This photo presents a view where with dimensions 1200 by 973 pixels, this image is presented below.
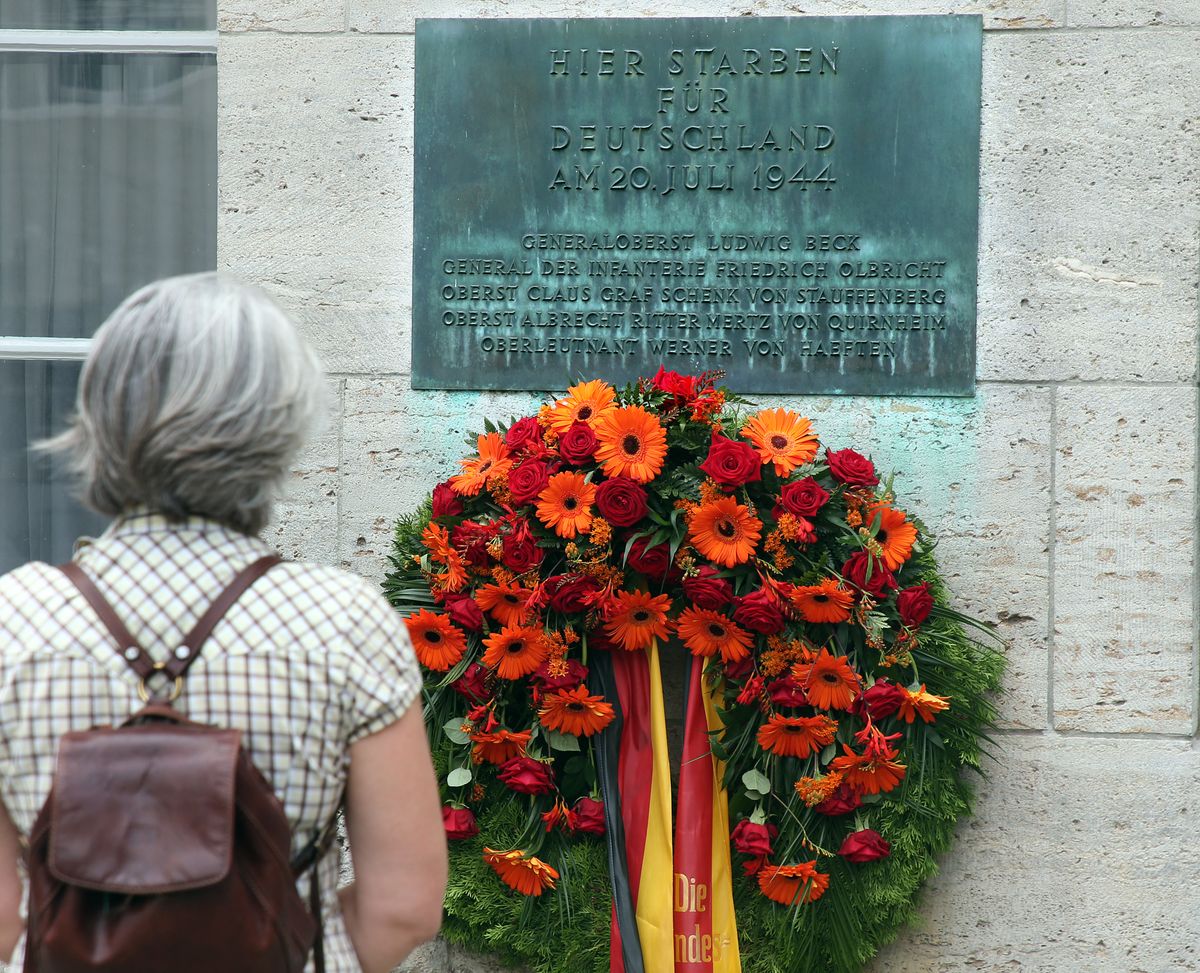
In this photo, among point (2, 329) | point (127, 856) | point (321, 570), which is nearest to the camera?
point (127, 856)

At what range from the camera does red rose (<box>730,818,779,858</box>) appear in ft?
10.1

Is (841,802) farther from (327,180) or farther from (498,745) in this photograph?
(327,180)

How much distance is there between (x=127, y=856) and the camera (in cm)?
145

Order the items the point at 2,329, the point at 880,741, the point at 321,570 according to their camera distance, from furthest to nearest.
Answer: the point at 2,329, the point at 880,741, the point at 321,570

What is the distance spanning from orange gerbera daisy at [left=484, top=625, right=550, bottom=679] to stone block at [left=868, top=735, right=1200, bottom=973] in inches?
48.5

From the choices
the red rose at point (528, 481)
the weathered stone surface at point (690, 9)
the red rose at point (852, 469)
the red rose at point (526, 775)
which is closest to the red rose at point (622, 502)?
the red rose at point (528, 481)

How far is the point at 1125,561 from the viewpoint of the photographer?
338 centimetres

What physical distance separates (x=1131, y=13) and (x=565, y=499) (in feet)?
6.58

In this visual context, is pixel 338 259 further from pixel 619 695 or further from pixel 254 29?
pixel 619 695

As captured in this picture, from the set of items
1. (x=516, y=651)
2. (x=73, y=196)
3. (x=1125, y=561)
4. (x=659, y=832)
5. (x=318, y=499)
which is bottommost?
(x=659, y=832)

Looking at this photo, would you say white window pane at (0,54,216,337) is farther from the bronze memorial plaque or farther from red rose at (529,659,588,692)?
red rose at (529,659,588,692)

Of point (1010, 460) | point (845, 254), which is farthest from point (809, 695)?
point (845, 254)

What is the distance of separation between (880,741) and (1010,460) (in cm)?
91

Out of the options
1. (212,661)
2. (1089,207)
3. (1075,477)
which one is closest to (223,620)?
(212,661)
